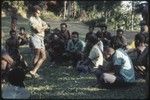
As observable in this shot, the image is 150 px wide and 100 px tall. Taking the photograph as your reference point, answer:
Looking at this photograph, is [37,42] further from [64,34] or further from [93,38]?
[93,38]

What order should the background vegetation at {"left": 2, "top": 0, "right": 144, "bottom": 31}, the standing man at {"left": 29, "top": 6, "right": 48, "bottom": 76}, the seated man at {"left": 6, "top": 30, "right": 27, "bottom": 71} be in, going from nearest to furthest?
the standing man at {"left": 29, "top": 6, "right": 48, "bottom": 76}, the seated man at {"left": 6, "top": 30, "right": 27, "bottom": 71}, the background vegetation at {"left": 2, "top": 0, "right": 144, "bottom": 31}

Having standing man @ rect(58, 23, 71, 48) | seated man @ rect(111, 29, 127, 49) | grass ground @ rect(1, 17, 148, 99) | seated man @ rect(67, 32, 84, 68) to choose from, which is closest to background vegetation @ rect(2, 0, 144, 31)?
standing man @ rect(58, 23, 71, 48)

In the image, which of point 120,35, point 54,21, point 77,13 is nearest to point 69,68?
point 120,35

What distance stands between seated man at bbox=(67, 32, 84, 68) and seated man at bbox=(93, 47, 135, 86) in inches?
141

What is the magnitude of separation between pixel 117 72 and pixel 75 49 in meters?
4.07

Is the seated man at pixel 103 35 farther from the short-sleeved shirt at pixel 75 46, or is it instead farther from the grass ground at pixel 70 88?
the grass ground at pixel 70 88

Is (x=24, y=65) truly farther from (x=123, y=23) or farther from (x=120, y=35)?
(x=123, y=23)

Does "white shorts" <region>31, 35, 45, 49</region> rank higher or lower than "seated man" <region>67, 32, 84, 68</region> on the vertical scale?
higher

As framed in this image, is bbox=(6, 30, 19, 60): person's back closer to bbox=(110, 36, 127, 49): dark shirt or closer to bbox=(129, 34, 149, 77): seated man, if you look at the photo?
bbox=(110, 36, 127, 49): dark shirt

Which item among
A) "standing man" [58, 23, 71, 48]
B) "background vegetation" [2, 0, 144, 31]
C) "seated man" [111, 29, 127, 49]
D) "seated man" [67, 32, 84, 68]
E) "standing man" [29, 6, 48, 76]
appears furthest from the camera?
"background vegetation" [2, 0, 144, 31]

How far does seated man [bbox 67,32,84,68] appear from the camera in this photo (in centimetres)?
1446

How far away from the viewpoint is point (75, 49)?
14688 millimetres

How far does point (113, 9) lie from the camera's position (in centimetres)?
3153

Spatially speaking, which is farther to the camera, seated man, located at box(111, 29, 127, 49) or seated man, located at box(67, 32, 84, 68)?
seated man, located at box(111, 29, 127, 49)
